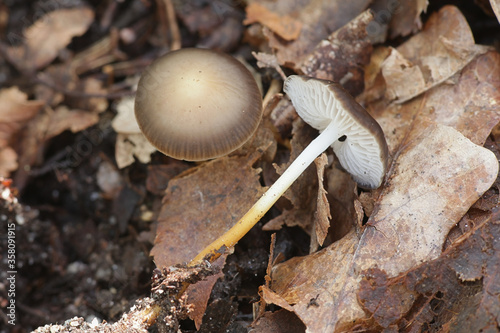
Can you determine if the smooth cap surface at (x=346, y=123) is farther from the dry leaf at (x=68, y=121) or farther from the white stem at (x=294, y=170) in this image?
the dry leaf at (x=68, y=121)

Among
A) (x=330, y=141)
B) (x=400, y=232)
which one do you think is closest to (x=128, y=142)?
(x=330, y=141)

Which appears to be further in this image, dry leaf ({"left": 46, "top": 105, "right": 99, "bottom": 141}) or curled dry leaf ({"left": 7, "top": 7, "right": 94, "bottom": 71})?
curled dry leaf ({"left": 7, "top": 7, "right": 94, "bottom": 71})

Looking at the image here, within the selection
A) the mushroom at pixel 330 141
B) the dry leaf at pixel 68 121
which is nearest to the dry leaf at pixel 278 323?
the mushroom at pixel 330 141

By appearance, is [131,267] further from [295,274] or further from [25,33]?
[25,33]

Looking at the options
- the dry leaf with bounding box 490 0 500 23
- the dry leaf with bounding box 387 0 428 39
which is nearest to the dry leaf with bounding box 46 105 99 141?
the dry leaf with bounding box 387 0 428 39

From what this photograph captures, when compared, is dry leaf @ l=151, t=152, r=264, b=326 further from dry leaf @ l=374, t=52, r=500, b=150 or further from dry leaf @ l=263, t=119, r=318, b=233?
dry leaf @ l=374, t=52, r=500, b=150
